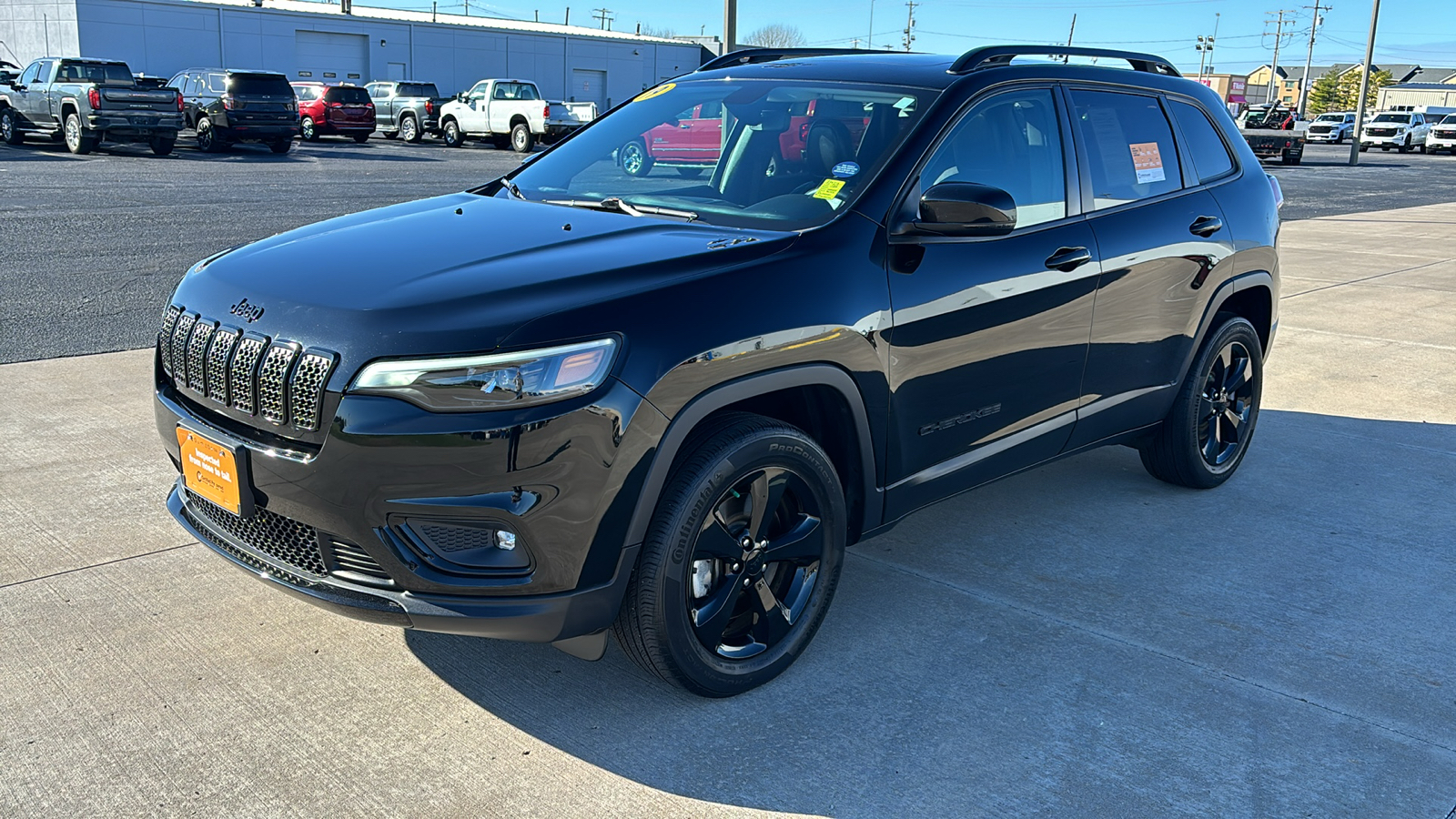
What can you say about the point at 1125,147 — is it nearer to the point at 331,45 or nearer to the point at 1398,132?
the point at 331,45

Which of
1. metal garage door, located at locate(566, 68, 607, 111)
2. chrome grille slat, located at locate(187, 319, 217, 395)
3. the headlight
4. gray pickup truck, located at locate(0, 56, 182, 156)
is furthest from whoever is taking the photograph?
metal garage door, located at locate(566, 68, 607, 111)

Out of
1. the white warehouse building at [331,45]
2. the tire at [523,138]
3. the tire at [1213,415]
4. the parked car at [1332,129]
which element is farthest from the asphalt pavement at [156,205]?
the parked car at [1332,129]

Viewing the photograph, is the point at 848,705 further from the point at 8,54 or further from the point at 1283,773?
the point at 8,54

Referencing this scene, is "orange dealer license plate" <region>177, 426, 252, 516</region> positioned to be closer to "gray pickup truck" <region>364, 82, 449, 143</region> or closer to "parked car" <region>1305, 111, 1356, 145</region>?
"gray pickup truck" <region>364, 82, 449, 143</region>

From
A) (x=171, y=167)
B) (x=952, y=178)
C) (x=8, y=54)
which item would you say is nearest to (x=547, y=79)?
(x=8, y=54)

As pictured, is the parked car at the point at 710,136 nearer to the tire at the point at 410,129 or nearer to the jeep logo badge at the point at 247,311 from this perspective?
the jeep logo badge at the point at 247,311

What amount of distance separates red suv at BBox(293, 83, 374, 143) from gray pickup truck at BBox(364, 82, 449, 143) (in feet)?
7.64

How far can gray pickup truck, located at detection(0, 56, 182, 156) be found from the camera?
2197 cm

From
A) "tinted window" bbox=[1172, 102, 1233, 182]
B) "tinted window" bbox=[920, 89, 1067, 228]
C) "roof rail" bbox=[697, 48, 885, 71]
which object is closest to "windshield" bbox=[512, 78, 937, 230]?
"tinted window" bbox=[920, 89, 1067, 228]

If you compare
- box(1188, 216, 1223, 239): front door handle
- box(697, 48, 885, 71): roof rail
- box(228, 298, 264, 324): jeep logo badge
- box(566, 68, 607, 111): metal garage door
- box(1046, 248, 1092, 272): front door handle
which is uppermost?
box(566, 68, 607, 111): metal garage door

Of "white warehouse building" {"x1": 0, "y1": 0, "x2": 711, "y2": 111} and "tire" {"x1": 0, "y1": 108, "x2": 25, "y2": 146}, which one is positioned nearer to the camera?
"tire" {"x1": 0, "y1": 108, "x2": 25, "y2": 146}

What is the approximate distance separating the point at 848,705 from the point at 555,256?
4.79 ft

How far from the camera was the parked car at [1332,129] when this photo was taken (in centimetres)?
5647

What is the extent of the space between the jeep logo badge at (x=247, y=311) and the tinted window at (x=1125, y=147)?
2.88m
